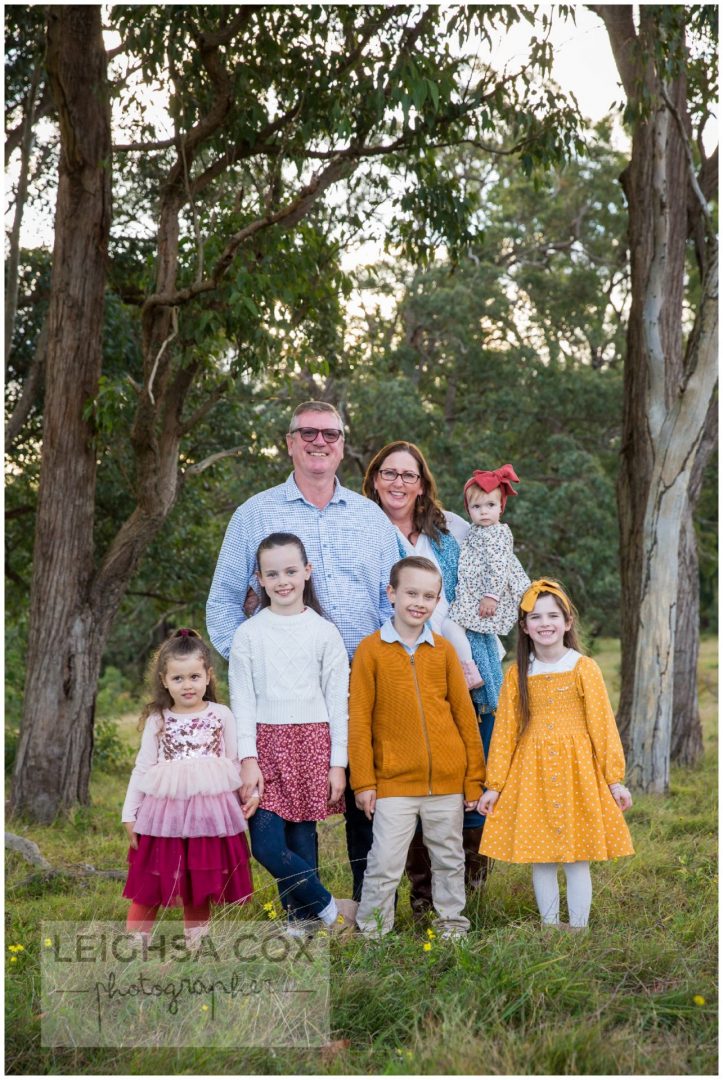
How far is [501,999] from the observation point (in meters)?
3.31

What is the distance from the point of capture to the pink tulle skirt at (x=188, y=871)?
4.03 m

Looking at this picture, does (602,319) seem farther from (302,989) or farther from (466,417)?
(302,989)

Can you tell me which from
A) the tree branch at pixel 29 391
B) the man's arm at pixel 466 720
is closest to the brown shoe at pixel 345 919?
the man's arm at pixel 466 720

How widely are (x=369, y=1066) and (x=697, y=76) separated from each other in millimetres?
7508

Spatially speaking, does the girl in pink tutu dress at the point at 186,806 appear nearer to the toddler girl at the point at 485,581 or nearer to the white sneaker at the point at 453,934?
the white sneaker at the point at 453,934

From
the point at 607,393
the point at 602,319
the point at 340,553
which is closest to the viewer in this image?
the point at 340,553

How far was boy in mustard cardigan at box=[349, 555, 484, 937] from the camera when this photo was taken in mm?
4062

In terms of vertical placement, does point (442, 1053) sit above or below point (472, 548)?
below

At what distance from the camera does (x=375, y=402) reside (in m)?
15.9

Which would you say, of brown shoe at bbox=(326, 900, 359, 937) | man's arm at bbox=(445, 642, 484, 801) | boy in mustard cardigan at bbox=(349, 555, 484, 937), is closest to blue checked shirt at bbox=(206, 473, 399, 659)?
boy in mustard cardigan at bbox=(349, 555, 484, 937)

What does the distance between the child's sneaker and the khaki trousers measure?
49 centimetres

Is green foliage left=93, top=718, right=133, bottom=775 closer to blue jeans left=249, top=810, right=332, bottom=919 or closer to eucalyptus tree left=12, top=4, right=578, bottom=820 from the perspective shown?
eucalyptus tree left=12, top=4, right=578, bottom=820

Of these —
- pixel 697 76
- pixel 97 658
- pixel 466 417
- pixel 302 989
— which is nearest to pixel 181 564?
pixel 97 658

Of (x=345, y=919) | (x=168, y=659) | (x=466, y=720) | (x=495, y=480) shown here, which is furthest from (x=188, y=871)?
(x=495, y=480)
